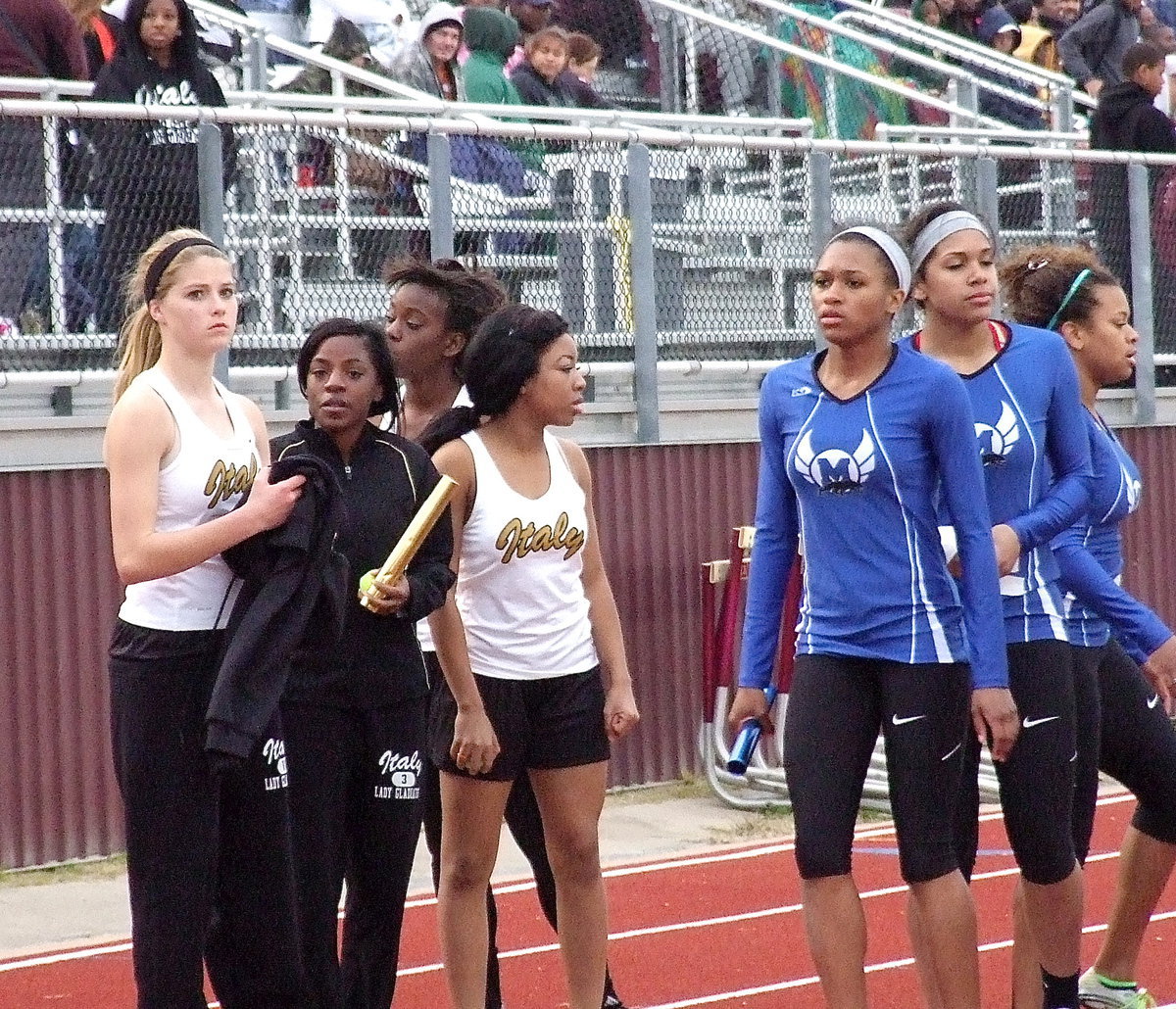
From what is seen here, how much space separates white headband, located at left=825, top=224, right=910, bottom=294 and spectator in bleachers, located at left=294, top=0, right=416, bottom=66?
803 cm

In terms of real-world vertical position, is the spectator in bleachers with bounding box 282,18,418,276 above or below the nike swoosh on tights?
above

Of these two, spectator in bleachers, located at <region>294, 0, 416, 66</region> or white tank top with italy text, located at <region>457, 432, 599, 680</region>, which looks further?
spectator in bleachers, located at <region>294, 0, 416, 66</region>

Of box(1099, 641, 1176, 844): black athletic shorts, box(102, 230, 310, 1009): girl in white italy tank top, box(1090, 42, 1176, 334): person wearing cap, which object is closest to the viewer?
box(102, 230, 310, 1009): girl in white italy tank top

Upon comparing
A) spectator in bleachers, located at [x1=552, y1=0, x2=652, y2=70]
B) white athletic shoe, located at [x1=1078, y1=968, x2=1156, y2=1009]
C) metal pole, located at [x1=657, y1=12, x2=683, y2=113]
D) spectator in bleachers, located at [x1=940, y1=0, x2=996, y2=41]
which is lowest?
white athletic shoe, located at [x1=1078, y1=968, x2=1156, y2=1009]

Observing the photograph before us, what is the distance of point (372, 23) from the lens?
13.1 metres

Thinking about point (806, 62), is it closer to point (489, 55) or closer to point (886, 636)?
point (489, 55)

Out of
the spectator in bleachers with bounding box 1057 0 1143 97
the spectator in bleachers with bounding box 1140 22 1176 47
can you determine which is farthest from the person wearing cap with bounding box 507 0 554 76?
the spectator in bleachers with bounding box 1140 22 1176 47

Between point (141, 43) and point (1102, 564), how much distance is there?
532cm

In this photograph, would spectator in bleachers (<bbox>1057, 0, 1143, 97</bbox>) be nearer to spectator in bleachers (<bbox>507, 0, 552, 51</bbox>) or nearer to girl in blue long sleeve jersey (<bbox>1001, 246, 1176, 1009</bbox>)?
spectator in bleachers (<bbox>507, 0, 552, 51</bbox>)

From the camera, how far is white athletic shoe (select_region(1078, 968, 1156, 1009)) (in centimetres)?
601

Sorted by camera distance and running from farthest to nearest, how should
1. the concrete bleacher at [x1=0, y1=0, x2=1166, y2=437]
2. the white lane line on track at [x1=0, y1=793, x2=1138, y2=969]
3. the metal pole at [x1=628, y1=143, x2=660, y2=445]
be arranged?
1. the metal pole at [x1=628, y1=143, x2=660, y2=445]
2. the concrete bleacher at [x1=0, y1=0, x2=1166, y2=437]
3. the white lane line on track at [x1=0, y1=793, x2=1138, y2=969]

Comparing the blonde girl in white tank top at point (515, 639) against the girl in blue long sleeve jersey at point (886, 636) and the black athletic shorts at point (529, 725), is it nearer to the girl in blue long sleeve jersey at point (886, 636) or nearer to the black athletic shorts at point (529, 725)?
the black athletic shorts at point (529, 725)

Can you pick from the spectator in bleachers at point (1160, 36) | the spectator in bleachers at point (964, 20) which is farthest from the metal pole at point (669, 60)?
the spectator in bleachers at point (1160, 36)

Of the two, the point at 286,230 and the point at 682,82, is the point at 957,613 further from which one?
the point at 682,82
